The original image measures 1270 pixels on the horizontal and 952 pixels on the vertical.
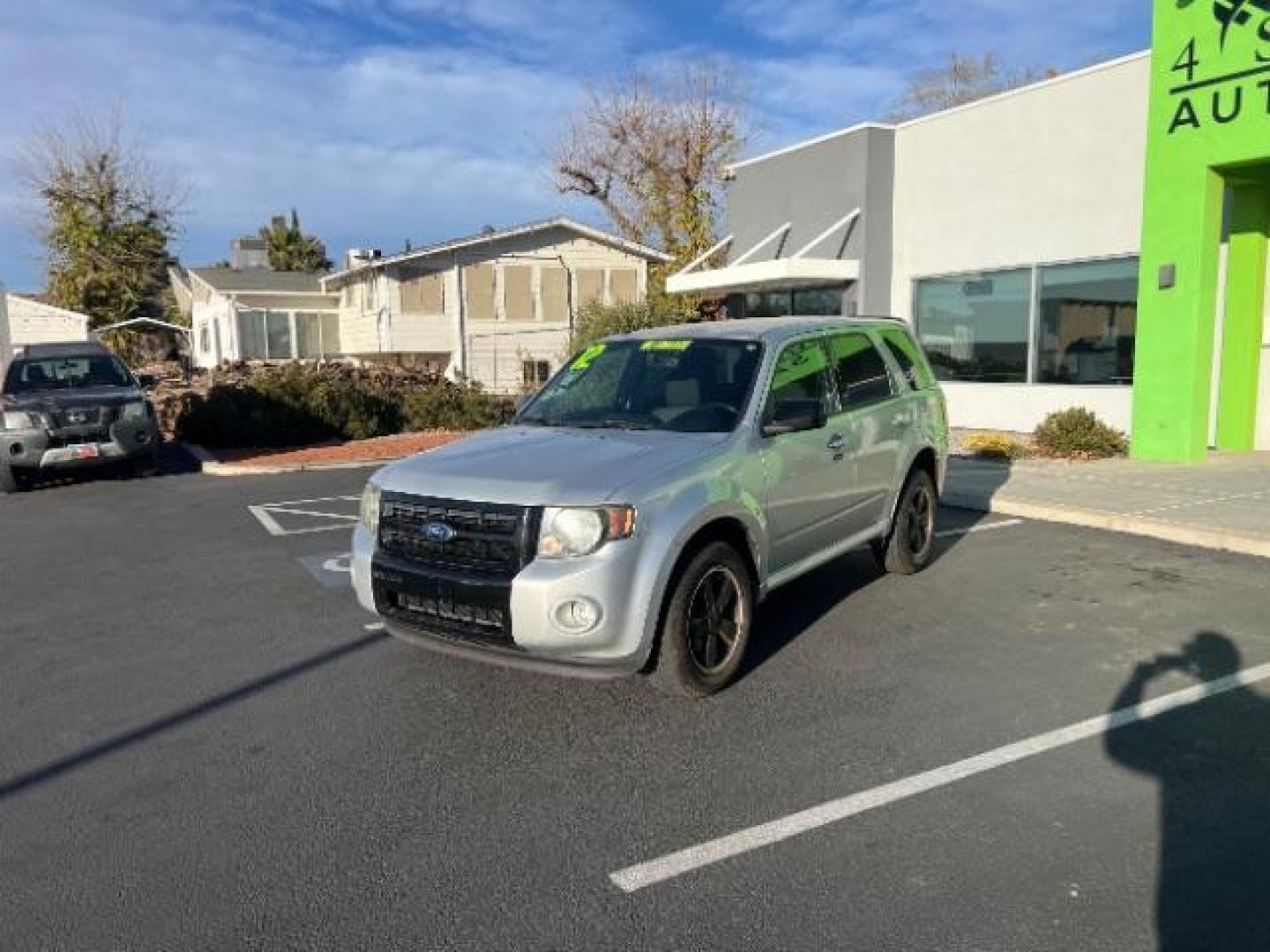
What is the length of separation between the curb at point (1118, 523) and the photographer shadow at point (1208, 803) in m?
2.90

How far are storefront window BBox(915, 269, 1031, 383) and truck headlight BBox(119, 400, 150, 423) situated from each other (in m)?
11.6

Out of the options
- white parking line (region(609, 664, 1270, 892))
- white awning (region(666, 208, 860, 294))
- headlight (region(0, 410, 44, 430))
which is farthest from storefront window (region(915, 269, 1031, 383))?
headlight (region(0, 410, 44, 430))

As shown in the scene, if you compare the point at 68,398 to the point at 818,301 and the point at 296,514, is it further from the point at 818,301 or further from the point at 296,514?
the point at 818,301

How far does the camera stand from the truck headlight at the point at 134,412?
12398 millimetres

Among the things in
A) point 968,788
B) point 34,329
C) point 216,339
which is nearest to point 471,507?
point 968,788

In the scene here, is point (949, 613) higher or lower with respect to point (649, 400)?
lower

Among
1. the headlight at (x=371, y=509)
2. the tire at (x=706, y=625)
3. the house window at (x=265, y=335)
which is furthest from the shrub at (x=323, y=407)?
the house window at (x=265, y=335)

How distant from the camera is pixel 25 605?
6789 millimetres

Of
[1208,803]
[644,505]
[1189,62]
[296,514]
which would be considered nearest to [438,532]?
[644,505]

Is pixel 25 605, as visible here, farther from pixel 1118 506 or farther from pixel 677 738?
pixel 1118 506

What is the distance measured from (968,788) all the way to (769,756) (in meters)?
0.81

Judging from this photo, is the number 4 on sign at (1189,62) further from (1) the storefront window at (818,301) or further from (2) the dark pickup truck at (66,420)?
(2) the dark pickup truck at (66,420)

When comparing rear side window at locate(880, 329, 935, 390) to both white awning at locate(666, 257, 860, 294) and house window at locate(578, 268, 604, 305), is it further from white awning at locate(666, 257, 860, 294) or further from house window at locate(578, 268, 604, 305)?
house window at locate(578, 268, 604, 305)

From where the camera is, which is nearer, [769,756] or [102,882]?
[102,882]
